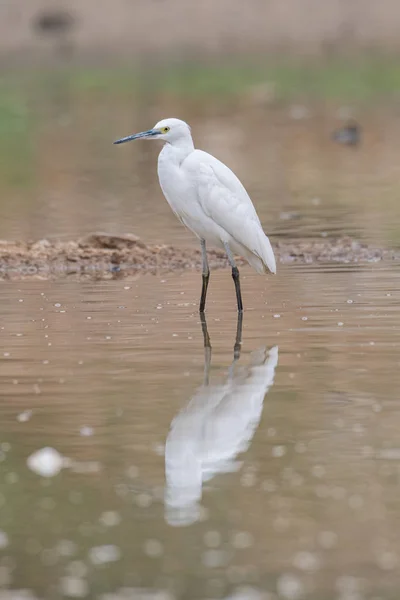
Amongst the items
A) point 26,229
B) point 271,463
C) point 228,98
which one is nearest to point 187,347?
point 271,463

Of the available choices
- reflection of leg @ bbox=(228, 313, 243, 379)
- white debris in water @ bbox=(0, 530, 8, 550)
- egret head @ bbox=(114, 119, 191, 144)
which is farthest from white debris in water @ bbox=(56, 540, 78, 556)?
egret head @ bbox=(114, 119, 191, 144)

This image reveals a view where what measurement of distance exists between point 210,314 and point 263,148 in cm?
1580

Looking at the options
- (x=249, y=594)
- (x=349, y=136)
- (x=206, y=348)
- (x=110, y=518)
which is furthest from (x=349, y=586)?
(x=349, y=136)

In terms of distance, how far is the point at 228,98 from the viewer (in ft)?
121

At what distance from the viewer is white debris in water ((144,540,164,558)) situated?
5.69m

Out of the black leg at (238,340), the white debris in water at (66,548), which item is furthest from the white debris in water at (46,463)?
the black leg at (238,340)

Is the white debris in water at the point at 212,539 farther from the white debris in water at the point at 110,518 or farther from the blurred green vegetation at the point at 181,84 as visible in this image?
the blurred green vegetation at the point at 181,84

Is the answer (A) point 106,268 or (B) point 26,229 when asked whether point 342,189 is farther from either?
(A) point 106,268

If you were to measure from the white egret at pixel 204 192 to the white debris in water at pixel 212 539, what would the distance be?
5.63m

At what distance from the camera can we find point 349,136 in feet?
90.6

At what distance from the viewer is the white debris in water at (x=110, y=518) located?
6.06 m

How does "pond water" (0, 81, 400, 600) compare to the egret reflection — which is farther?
the egret reflection

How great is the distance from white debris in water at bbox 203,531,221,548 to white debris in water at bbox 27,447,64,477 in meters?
1.05

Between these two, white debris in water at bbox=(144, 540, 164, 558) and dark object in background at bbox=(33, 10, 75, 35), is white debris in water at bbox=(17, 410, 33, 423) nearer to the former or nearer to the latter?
white debris in water at bbox=(144, 540, 164, 558)
